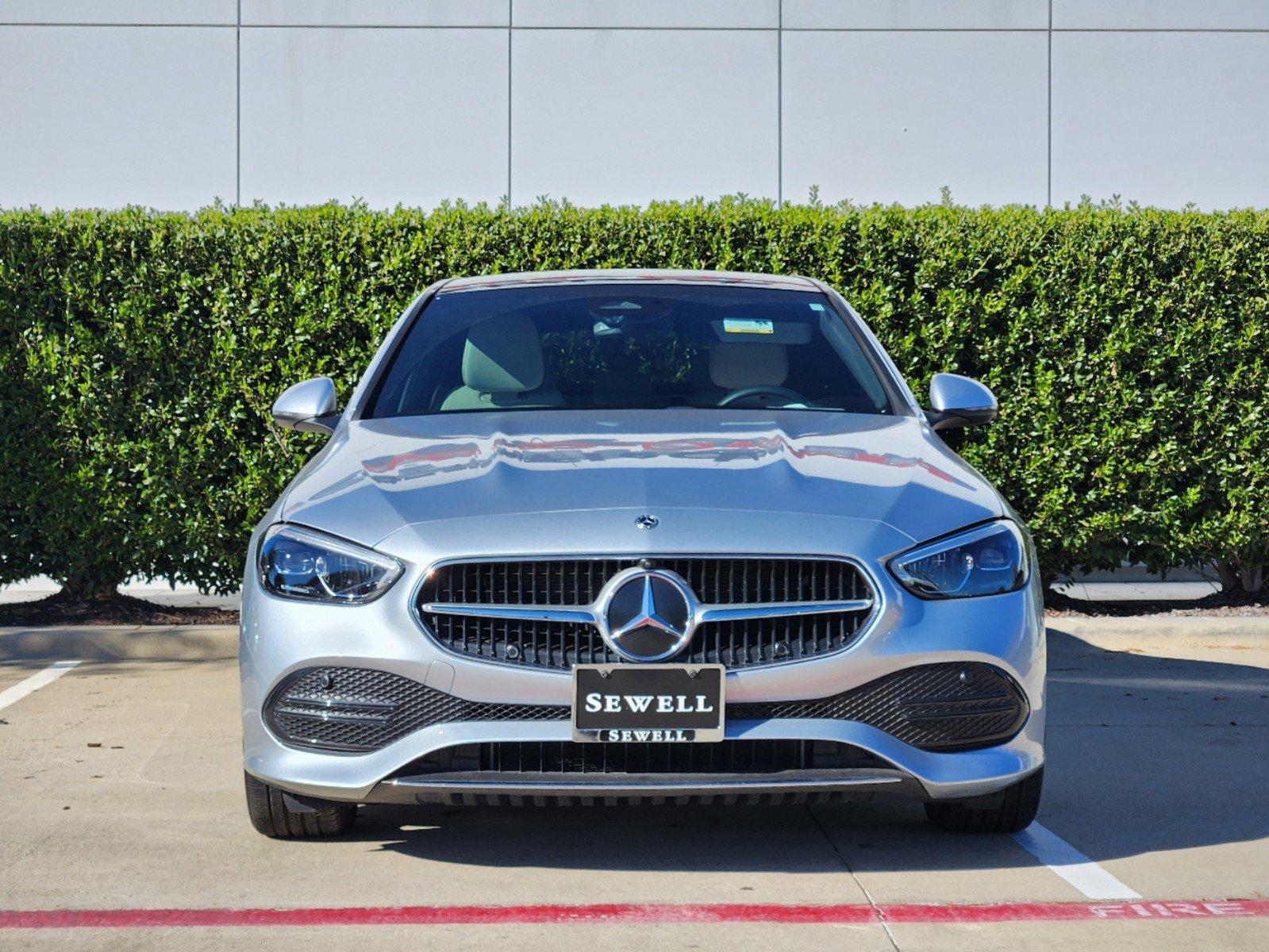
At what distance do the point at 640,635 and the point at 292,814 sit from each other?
48.0 inches

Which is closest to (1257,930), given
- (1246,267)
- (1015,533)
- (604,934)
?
(1015,533)

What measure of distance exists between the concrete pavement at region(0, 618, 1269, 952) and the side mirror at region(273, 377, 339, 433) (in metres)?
1.18

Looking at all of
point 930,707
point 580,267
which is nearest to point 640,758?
point 930,707

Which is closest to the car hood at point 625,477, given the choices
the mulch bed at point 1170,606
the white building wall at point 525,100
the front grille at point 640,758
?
the front grille at point 640,758

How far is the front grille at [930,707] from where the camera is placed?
3.83m

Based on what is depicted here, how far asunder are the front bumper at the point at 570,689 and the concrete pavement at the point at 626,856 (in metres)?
0.28

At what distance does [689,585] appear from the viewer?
3826mm

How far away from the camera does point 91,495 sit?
8.76m

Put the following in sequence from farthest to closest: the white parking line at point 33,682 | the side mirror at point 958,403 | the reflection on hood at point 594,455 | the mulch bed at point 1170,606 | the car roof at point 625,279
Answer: the mulch bed at point 1170,606 < the white parking line at point 33,682 < the car roof at point 625,279 < the side mirror at point 958,403 < the reflection on hood at point 594,455

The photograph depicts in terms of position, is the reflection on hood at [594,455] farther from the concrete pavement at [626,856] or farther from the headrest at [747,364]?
the concrete pavement at [626,856]

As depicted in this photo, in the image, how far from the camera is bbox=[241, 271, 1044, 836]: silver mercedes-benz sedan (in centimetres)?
379

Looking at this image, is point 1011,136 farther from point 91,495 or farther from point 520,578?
point 520,578

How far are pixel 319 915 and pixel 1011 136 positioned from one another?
9.74 meters

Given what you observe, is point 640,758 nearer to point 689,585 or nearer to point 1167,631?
point 689,585
